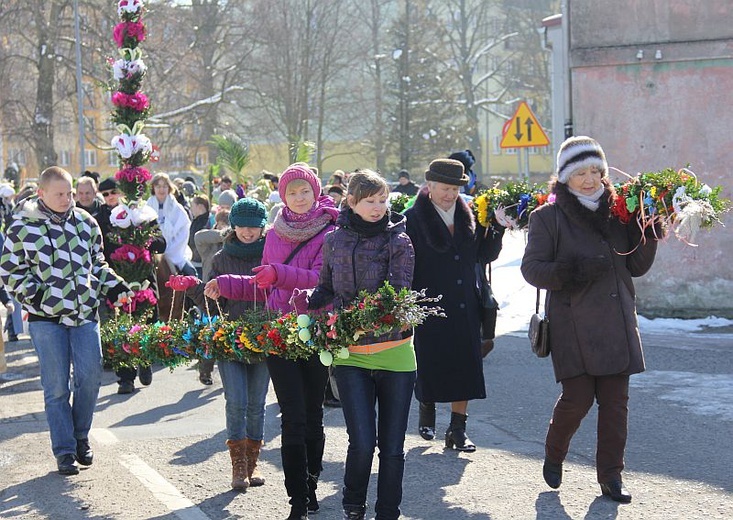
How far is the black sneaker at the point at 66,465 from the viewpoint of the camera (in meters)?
7.34

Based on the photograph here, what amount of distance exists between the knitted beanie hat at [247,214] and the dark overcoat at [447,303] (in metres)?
1.15

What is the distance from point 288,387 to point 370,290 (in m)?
0.82

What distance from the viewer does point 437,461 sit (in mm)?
7449

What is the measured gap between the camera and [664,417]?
852 centimetres

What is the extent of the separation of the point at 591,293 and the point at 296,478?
1.89 metres

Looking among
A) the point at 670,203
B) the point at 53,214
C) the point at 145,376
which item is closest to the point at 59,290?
the point at 53,214

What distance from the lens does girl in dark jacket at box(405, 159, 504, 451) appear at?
7.54 metres

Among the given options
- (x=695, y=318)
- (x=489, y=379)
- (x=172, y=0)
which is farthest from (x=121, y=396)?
(x=172, y=0)

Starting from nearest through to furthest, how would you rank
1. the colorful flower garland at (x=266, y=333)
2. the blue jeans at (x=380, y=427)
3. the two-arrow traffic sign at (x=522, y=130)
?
1. the colorful flower garland at (x=266, y=333)
2. the blue jeans at (x=380, y=427)
3. the two-arrow traffic sign at (x=522, y=130)

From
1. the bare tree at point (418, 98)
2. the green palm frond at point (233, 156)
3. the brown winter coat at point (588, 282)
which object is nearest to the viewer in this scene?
the brown winter coat at point (588, 282)

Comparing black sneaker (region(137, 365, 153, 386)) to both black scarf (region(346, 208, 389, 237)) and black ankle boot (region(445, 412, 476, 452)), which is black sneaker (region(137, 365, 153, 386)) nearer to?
black ankle boot (region(445, 412, 476, 452))

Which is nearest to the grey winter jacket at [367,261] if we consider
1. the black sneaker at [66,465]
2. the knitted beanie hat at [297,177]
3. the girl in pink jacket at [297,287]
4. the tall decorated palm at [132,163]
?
the girl in pink jacket at [297,287]

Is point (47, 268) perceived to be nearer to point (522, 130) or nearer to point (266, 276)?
point (266, 276)

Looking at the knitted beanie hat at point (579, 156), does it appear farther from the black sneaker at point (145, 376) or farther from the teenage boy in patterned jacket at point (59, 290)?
the black sneaker at point (145, 376)
